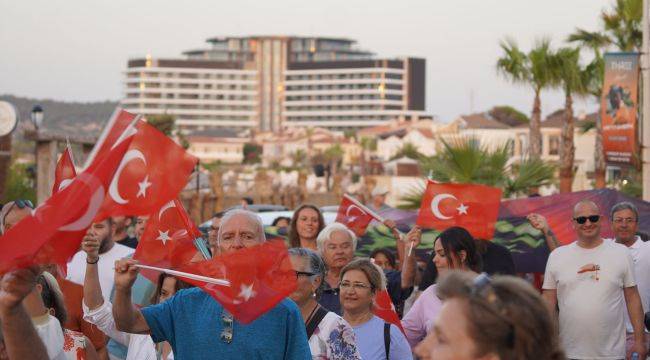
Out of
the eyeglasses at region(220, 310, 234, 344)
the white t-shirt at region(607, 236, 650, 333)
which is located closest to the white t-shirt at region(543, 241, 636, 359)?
the white t-shirt at region(607, 236, 650, 333)

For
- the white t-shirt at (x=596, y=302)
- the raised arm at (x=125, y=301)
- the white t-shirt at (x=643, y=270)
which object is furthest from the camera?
the white t-shirt at (x=643, y=270)

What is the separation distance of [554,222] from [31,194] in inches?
571

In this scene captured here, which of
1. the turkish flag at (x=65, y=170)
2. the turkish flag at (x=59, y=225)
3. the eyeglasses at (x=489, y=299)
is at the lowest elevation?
the eyeglasses at (x=489, y=299)

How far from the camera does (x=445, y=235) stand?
883cm

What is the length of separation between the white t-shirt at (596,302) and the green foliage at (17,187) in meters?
16.3

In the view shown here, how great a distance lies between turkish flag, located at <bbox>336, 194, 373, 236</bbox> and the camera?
1338 centimetres

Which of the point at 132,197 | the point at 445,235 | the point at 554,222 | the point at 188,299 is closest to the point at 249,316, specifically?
the point at 188,299

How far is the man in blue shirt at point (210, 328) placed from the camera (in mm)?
5758

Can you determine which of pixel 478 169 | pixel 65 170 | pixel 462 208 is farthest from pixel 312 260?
pixel 478 169


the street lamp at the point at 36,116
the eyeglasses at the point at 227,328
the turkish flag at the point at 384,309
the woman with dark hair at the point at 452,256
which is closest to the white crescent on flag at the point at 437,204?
the woman with dark hair at the point at 452,256

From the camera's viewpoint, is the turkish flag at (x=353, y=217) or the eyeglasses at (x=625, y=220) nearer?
the eyeglasses at (x=625, y=220)

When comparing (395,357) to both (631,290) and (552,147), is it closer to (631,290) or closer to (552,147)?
(631,290)

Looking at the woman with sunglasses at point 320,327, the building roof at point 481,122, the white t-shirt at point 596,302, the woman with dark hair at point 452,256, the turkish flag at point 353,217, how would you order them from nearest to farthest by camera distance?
the woman with sunglasses at point 320,327 → the woman with dark hair at point 452,256 → the white t-shirt at point 596,302 → the turkish flag at point 353,217 → the building roof at point 481,122

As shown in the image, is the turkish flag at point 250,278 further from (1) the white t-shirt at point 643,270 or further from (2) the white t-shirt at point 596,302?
(1) the white t-shirt at point 643,270
